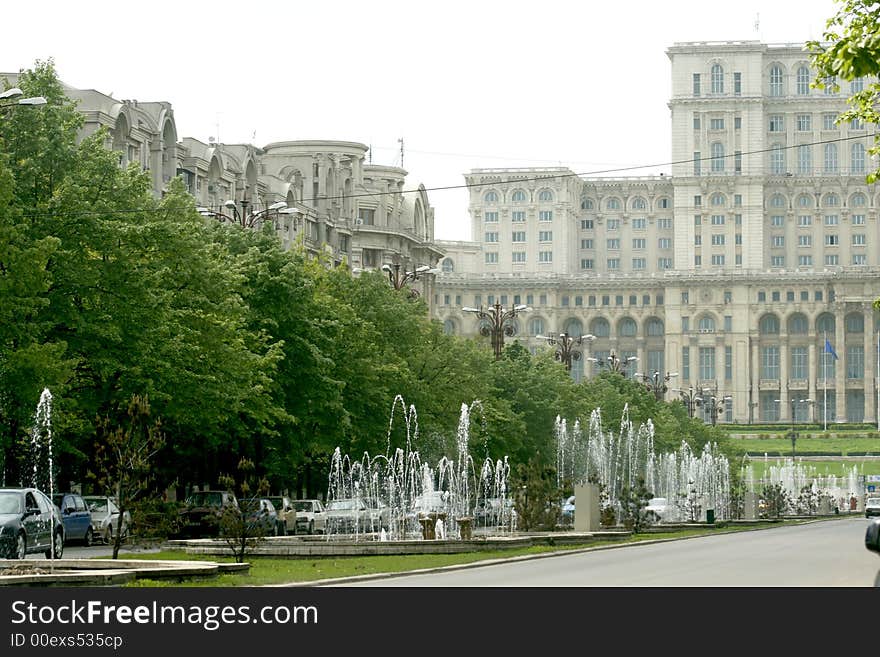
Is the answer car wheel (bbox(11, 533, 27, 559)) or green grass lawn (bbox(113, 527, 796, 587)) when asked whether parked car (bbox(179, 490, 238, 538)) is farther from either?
car wheel (bbox(11, 533, 27, 559))

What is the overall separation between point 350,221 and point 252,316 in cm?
7498

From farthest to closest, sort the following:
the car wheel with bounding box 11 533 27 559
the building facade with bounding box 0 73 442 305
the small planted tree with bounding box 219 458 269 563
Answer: the building facade with bounding box 0 73 442 305 < the small planted tree with bounding box 219 458 269 563 < the car wheel with bounding box 11 533 27 559

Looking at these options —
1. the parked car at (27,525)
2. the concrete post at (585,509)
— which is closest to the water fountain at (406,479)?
the concrete post at (585,509)

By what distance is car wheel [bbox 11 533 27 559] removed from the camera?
31328mm

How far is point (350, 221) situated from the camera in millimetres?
129000

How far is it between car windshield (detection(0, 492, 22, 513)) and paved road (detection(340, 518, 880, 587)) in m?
7.72

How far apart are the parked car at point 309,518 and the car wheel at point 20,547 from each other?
25.6 m

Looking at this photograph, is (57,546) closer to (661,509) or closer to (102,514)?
(102,514)

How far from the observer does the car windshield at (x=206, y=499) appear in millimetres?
48625

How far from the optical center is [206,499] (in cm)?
4903

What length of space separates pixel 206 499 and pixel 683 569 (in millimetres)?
20800

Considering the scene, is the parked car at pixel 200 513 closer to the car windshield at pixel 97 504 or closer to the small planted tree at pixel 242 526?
the car windshield at pixel 97 504

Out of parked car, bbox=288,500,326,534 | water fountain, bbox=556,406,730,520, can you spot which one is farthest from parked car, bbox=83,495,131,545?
water fountain, bbox=556,406,730,520
